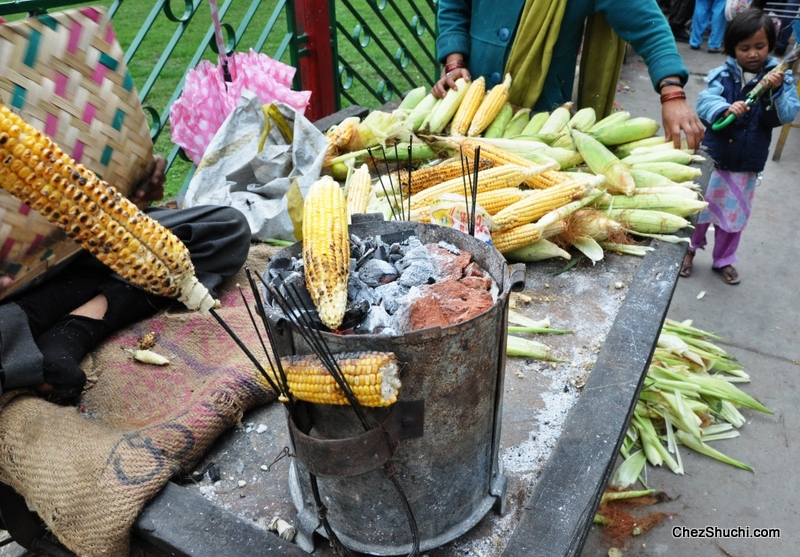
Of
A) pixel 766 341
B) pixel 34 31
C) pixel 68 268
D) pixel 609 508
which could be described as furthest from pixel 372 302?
pixel 766 341

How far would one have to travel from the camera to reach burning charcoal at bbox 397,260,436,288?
4.91 ft

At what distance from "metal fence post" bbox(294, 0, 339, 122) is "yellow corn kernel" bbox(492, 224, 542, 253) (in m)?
2.98

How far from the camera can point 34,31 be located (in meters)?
1.73

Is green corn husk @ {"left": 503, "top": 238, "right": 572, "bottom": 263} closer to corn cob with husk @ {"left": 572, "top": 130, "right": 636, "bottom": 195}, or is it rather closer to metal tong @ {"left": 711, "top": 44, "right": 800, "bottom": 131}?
corn cob with husk @ {"left": 572, "top": 130, "right": 636, "bottom": 195}

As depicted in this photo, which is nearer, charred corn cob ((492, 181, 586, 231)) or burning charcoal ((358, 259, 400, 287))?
burning charcoal ((358, 259, 400, 287))

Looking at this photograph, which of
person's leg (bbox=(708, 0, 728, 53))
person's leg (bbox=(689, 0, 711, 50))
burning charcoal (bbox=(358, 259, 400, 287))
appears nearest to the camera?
burning charcoal (bbox=(358, 259, 400, 287))

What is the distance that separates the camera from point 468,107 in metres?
3.73

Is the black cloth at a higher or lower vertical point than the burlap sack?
higher

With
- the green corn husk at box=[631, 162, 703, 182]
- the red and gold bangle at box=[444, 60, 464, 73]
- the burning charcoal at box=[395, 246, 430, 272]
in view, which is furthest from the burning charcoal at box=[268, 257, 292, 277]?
the red and gold bangle at box=[444, 60, 464, 73]

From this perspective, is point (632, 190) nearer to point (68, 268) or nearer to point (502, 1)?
point (502, 1)

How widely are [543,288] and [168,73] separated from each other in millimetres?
7072

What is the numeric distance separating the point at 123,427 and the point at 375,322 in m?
1.07

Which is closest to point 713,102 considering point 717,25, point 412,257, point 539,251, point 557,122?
point 557,122

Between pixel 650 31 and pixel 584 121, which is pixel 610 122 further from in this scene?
pixel 650 31
